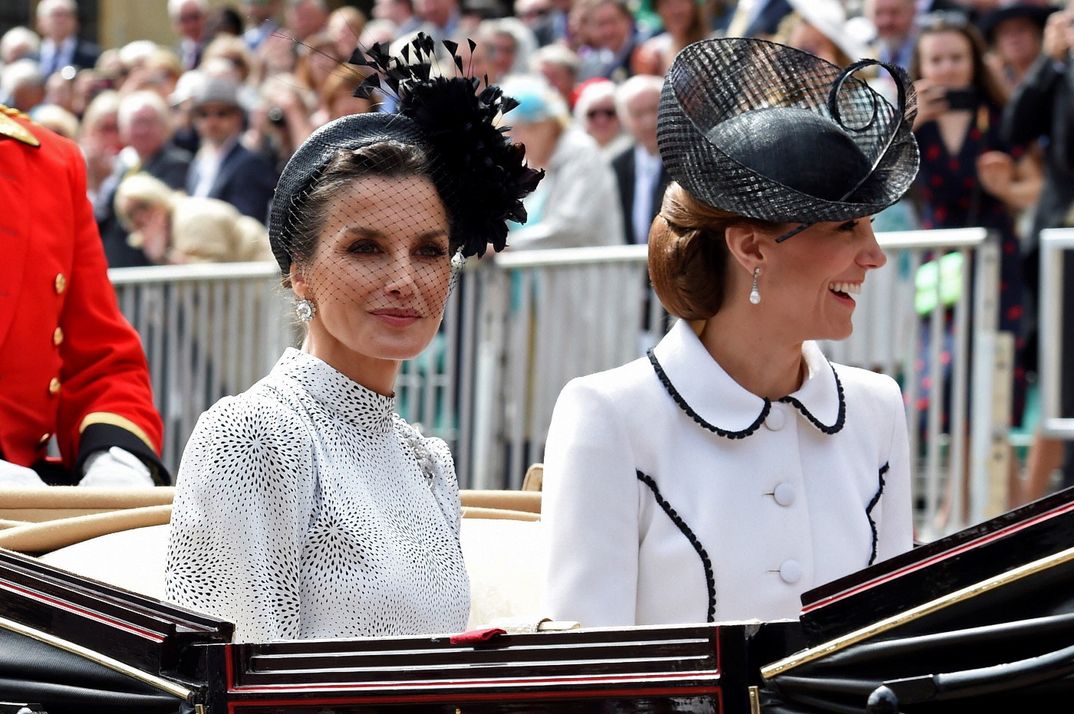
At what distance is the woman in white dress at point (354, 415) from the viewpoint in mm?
2510

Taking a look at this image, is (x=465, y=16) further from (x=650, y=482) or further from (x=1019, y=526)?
(x=1019, y=526)

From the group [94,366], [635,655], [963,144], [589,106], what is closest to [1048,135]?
[963,144]

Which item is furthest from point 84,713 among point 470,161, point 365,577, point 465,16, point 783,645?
point 465,16

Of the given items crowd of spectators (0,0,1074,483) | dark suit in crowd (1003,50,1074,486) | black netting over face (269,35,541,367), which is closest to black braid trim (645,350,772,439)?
black netting over face (269,35,541,367)

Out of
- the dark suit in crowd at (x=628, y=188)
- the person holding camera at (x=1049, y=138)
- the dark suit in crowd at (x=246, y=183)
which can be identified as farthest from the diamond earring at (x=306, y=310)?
the dark suit in crowd at (x=246, y=183)

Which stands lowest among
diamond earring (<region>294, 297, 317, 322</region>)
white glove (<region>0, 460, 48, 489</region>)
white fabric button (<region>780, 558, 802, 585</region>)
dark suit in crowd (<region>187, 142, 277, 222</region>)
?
white fabric button (<region>780, 558, 802, 585</region>)

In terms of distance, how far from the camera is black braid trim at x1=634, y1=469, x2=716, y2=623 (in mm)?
2707

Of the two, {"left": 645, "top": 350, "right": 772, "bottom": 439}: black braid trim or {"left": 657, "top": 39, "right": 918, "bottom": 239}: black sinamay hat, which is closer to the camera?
{"left": 657, "top": 39, "right": 918, "bottom": 239}: black sinamay hat

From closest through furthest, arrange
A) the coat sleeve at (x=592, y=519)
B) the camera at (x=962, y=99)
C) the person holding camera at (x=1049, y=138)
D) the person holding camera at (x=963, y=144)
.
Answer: the coat sleeve at (x=592, y=519) < the person holding camera at (x=1049, y=138) < the person holding camera at (x=963, y=144) < the camera at (x=962, y=99)

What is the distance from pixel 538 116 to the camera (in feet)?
22.3

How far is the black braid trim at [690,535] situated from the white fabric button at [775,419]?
0.21 metres

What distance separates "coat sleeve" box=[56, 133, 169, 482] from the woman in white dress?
3.23 feet

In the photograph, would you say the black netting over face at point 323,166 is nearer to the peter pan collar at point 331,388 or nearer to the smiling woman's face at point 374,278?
the smiling woman's face at point 374,278

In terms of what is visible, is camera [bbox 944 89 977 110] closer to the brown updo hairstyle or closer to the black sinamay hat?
the black sinamay hat
